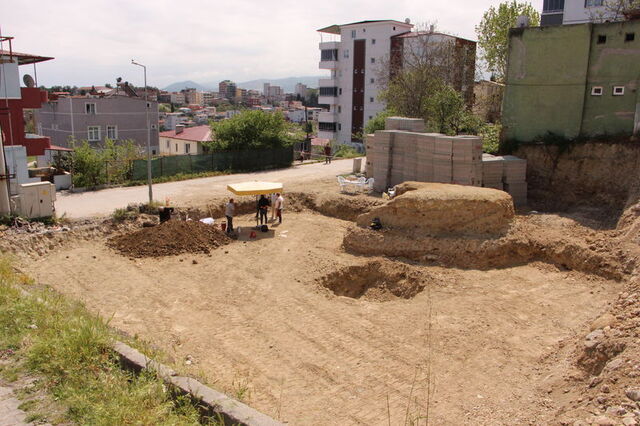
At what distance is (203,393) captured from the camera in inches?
245

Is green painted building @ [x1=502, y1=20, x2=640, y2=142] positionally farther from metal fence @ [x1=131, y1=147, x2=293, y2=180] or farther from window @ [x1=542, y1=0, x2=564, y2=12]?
window @ [x1=542, y1=0, x2=564, y2=12]

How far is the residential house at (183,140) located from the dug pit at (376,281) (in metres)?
34.5

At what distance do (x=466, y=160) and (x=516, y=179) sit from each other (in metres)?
2.89

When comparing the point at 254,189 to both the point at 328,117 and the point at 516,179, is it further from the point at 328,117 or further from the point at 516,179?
the point at 328,117

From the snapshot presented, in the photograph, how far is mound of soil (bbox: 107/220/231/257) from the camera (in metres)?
17.1

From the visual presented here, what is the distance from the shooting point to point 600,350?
9.01m

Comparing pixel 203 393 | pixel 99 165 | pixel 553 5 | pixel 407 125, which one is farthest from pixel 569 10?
pixel 203 393

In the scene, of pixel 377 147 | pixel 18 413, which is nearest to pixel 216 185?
pixel 377 147

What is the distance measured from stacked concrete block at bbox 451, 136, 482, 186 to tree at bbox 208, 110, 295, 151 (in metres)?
14.5

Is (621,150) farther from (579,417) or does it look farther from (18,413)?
(18,413)

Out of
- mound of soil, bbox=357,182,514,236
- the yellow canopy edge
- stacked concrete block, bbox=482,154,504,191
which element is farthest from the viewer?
stacked concrete block, bbox=482,154,504,191

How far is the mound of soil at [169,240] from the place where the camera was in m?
17.1

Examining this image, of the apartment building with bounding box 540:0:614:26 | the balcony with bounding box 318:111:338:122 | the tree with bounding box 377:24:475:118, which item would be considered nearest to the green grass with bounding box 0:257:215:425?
the tree with bounding box 377:24:475:118

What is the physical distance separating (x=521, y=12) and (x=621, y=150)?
25.0 metres
